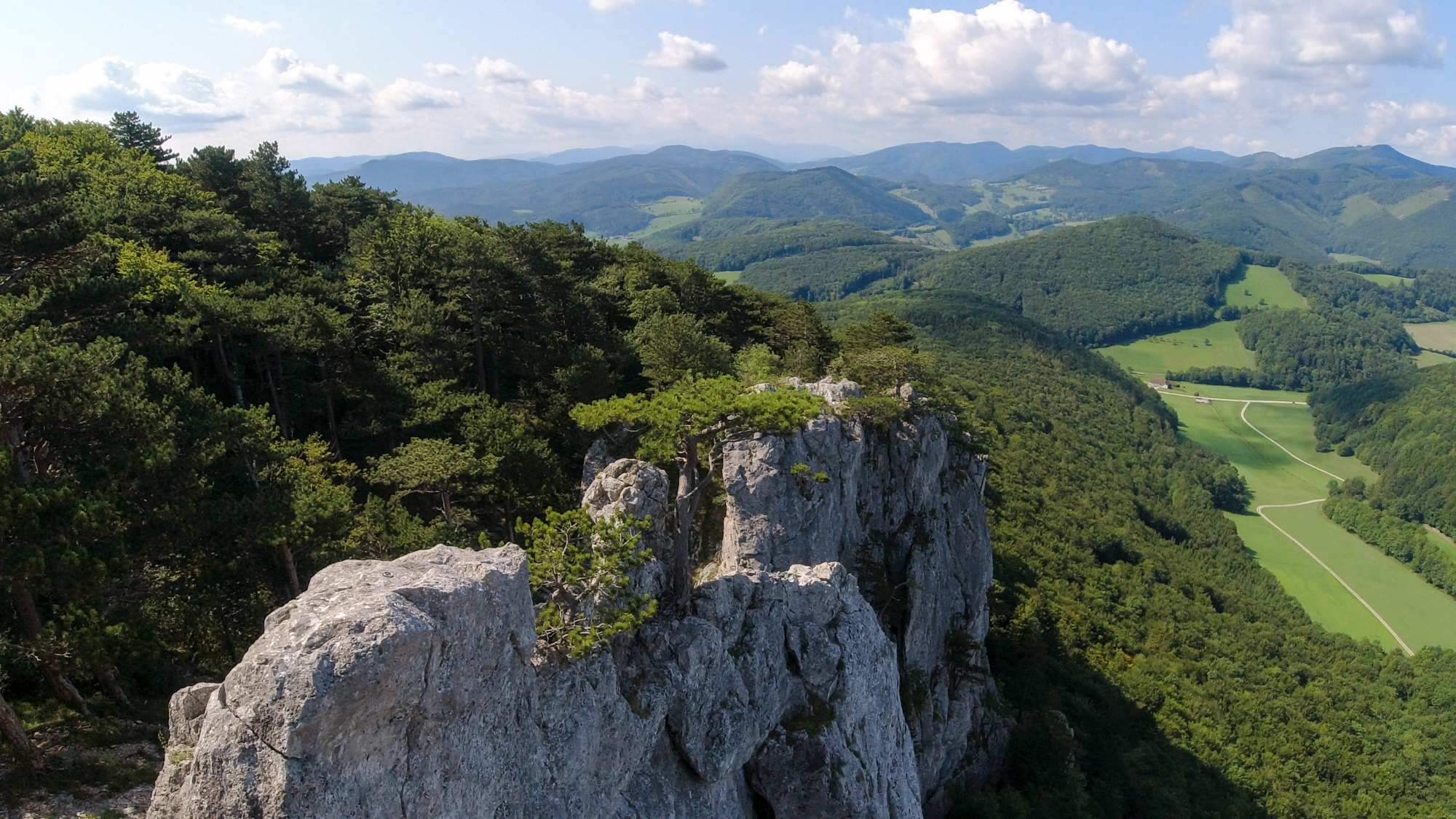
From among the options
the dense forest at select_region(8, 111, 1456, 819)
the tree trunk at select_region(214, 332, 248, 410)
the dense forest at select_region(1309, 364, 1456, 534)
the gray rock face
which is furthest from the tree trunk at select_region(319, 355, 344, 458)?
the dense forest at select_region(1309, 364, 1456, 534)

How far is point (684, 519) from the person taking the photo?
21734 millimetres

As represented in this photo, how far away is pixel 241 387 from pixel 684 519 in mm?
26555

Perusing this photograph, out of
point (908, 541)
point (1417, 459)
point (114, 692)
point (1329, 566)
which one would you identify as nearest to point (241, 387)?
point (114, 692)

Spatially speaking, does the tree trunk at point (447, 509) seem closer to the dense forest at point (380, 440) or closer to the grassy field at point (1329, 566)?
the dense forest at point (380, 440)

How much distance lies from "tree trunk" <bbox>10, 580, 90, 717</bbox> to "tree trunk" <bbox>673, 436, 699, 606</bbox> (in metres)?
15.2

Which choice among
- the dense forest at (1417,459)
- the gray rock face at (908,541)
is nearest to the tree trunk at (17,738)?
the gray rock face at (908,541)

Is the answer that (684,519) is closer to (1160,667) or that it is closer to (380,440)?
(380,440)

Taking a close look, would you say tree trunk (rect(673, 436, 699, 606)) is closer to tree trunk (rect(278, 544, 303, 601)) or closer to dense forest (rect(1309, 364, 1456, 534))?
tree trunk (rect(278, 544, 303, 601))

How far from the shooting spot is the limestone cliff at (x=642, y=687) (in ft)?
37.6

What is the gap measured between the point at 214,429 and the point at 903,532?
29590 millimetres

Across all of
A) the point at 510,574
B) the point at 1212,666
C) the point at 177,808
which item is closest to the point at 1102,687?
the point at 1212,666

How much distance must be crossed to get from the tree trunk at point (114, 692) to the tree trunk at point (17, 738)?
321cm

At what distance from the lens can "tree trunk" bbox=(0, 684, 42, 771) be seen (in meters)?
16.0

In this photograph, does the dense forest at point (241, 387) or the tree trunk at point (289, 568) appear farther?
the tree trunk at point (289, 568)
